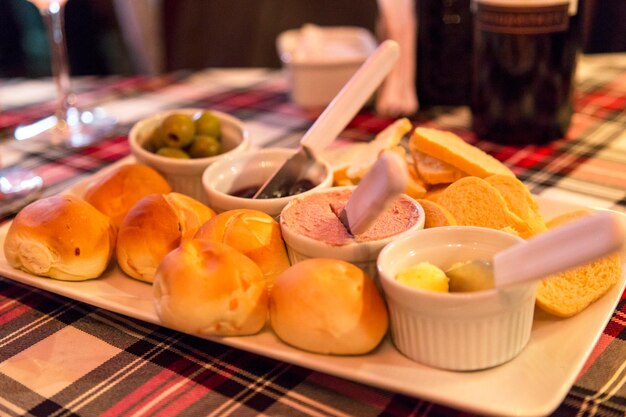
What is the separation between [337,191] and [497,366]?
36 cm

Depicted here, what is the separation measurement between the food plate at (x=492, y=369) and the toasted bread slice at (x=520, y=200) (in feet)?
0.43

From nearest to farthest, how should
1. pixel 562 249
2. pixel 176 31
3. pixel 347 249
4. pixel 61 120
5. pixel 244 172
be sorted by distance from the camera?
pixel 562 249, pixel 347 249, pixel 244 172, pixel 61 120, pixel 176 31

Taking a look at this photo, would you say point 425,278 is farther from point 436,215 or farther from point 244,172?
point 244,172

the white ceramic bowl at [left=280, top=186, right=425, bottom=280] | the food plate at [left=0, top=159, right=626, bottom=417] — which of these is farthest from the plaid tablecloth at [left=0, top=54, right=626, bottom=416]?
the white ceramic bowl at [left=280, top=186, right=425, bottom=280]

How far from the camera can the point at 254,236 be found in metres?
0.92

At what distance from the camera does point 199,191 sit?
1.25 metres

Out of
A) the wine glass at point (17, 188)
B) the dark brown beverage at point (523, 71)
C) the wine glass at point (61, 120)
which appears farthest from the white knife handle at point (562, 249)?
the wine glass at point (61, 120)

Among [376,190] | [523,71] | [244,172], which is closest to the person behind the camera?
[376,190]

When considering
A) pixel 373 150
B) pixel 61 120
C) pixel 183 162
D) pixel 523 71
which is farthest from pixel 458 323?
pixel 61 120

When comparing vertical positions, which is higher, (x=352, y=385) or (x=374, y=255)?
(x=374, y=255)

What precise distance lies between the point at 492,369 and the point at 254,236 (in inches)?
13.4

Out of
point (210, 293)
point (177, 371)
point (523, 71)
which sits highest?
point (523, 71)

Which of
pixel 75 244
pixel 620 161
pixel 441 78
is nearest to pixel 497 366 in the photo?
pixel 75 244

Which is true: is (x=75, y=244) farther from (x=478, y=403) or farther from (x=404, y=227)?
(x=478, y=403)
